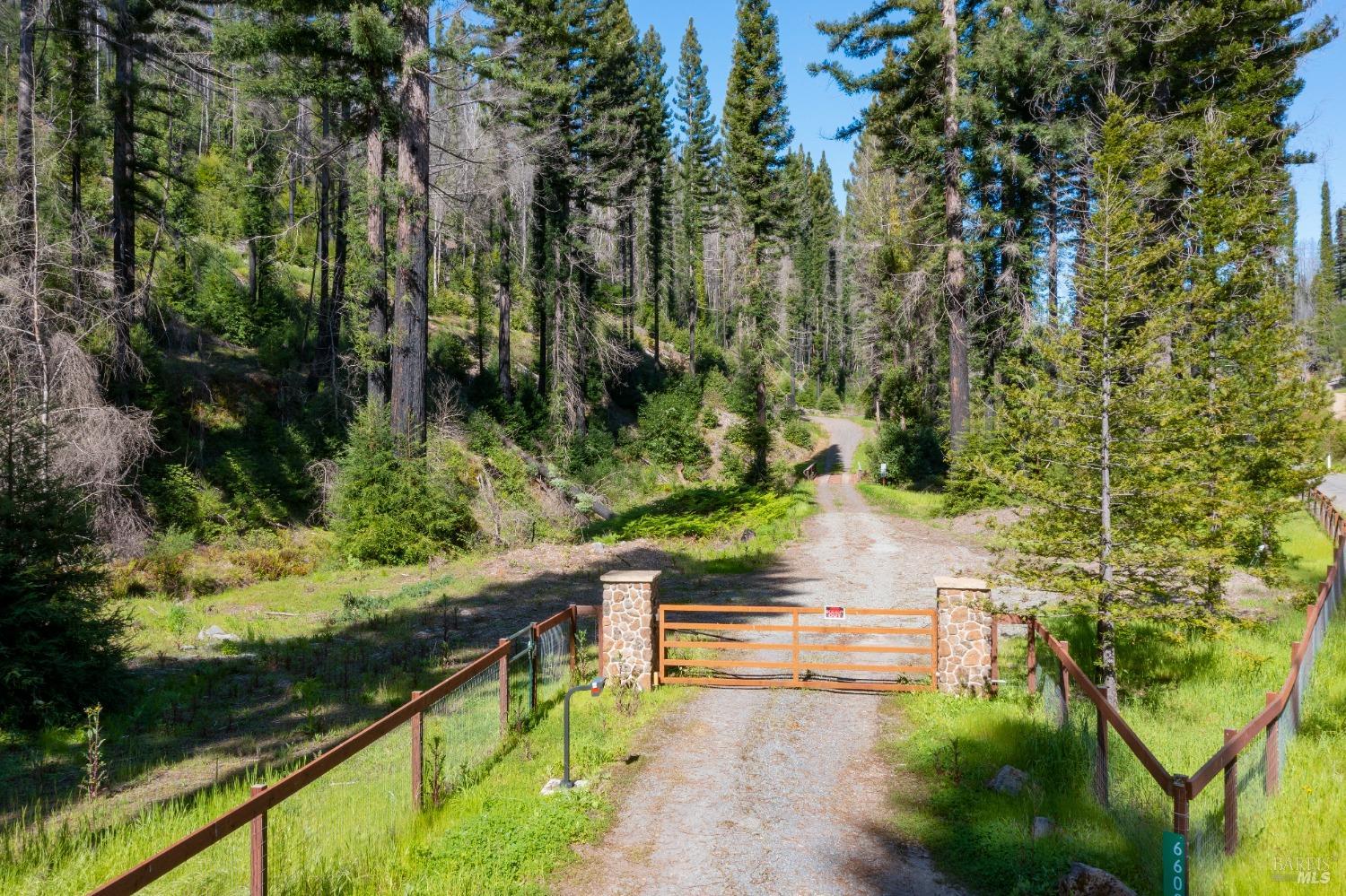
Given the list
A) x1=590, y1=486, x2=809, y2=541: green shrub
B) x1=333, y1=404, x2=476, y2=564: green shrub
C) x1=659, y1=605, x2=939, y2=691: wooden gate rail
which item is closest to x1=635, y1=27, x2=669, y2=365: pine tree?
x1=590, y1=486, x2=809, y2=541: green shrub

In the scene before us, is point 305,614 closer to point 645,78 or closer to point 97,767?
point 97,767

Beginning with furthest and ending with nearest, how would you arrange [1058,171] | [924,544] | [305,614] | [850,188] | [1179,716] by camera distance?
[850,188] < [1058,171] < [924,544] < [305,614] < [1179,716]

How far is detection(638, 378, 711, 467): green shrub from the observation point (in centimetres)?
3862

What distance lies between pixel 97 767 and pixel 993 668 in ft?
34.5

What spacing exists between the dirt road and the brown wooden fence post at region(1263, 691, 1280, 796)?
3.08 metres

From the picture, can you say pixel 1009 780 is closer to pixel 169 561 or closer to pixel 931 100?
pixel 169 561

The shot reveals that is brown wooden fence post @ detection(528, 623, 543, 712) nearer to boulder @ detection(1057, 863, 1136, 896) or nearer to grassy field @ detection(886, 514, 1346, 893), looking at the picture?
grassy field @ detection(886, 514, 1346, 893)

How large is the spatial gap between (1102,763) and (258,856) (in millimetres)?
6959

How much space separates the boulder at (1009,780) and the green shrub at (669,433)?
101 ft

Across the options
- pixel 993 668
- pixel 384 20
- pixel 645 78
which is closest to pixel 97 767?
pixel 993 668

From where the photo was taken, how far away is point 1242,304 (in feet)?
54.6

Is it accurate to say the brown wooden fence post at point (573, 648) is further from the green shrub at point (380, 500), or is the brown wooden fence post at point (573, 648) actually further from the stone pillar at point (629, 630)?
the green shrub at point (380, 500)

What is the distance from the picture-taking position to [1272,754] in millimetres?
6684

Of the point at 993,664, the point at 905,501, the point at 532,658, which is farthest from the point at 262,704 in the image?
the point at 905,501
